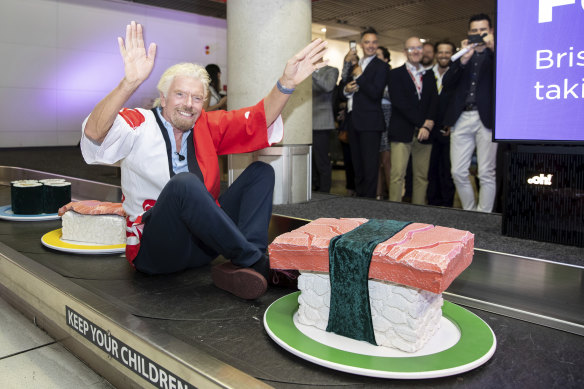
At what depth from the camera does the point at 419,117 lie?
4531mm

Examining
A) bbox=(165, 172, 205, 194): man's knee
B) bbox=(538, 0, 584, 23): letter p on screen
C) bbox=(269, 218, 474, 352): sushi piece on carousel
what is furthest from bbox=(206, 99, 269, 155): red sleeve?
bbox=(538, 0, 584, 23): letter p on screen

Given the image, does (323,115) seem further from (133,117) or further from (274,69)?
(133,117)

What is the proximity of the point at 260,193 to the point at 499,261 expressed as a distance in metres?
1.04

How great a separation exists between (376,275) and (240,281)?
28.2 inches

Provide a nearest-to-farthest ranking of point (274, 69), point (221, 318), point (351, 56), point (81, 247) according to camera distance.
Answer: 1. point (221, 318)
2. point (81, 247)
3. point (274, 69)
4. point (351, 56)

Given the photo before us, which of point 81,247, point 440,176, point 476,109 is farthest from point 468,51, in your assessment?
point 81,247

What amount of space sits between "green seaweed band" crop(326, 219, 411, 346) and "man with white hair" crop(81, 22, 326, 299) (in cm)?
47

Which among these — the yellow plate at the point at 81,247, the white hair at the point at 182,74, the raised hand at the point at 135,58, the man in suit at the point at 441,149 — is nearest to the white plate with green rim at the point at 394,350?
the raised hand at the point at 135,58

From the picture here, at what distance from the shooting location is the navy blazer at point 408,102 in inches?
179

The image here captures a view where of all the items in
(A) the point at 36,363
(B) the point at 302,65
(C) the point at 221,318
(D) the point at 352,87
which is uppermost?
(D) the point at 352,87

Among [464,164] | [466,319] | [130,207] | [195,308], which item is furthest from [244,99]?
[466,319]

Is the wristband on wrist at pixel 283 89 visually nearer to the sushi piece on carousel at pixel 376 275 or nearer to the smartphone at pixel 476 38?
the sushi piece on carousel at pixel 376 275

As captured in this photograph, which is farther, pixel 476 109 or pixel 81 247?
pixel 476 109

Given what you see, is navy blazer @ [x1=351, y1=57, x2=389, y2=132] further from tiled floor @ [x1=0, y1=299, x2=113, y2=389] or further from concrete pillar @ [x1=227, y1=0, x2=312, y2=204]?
tiled floor @ [x1=0, y1=299, x2=113, y2=389]
